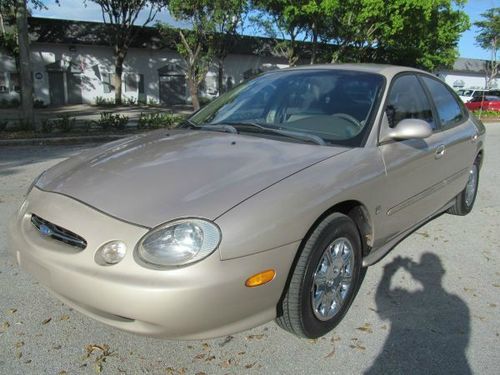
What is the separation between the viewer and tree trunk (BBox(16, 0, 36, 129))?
12.1 m

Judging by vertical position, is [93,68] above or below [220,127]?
below

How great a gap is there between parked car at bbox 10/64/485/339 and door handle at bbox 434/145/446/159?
13 millimetres

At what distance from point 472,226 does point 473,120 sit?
115cm

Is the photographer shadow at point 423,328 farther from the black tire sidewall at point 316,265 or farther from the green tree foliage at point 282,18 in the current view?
the green tree foliage at point 282,18

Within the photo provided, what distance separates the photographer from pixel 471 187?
17.7ft

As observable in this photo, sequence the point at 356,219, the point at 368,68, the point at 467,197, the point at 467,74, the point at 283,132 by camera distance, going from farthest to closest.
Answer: the point at 467,74
the point at 467,197
the point at 368,68
the point at 283,132
the point at 356,219

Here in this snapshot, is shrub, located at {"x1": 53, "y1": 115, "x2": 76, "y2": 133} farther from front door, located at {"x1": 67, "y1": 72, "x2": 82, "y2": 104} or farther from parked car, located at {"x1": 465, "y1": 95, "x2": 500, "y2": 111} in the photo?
parked car, located at {"x1": 465, "y1": 95, "x2": 500, "y2": 111}

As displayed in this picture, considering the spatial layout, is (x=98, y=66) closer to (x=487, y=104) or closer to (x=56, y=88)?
(x=56, y=88)

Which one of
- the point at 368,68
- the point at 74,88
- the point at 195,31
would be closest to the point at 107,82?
the point at 74,88

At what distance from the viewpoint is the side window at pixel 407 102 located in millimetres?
3551

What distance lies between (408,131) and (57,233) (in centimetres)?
231

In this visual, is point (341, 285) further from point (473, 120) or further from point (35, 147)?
point (35, 147)

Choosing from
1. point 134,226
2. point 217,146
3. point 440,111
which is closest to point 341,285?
point 217,146

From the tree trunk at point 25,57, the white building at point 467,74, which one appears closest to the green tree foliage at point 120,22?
the tree trunk at point 25,57
